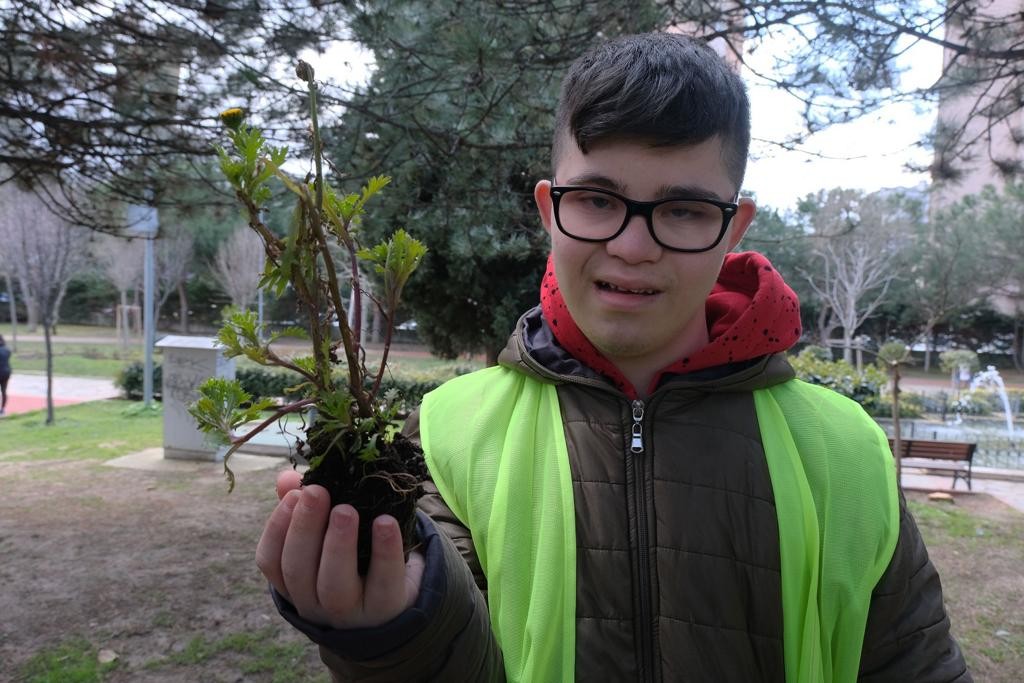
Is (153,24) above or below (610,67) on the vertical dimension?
above

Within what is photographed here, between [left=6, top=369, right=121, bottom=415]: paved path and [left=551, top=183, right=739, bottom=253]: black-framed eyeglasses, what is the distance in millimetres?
14977

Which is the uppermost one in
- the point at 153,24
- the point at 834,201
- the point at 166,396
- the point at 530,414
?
the point at 834,201

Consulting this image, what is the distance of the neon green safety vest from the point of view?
123cm

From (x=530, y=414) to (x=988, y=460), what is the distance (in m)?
12.4

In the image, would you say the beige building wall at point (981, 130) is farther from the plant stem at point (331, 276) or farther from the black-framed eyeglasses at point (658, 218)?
the plant stem at point (331, 276)

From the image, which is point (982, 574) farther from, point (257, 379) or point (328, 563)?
point (257, 379)

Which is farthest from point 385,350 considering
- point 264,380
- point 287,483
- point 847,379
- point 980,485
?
point 264,380

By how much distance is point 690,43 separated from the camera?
1.45m

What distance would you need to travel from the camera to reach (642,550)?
127 centimetres

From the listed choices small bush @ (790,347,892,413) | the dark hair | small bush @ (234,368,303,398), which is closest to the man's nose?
the dark hair

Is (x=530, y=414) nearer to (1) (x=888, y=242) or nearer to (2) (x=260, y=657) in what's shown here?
(2) (x=260, y=657)

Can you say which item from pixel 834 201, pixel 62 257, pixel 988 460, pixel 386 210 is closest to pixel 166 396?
pixel 386 210

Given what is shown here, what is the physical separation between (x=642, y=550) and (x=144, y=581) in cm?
515

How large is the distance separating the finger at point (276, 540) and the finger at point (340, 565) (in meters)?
0.06
